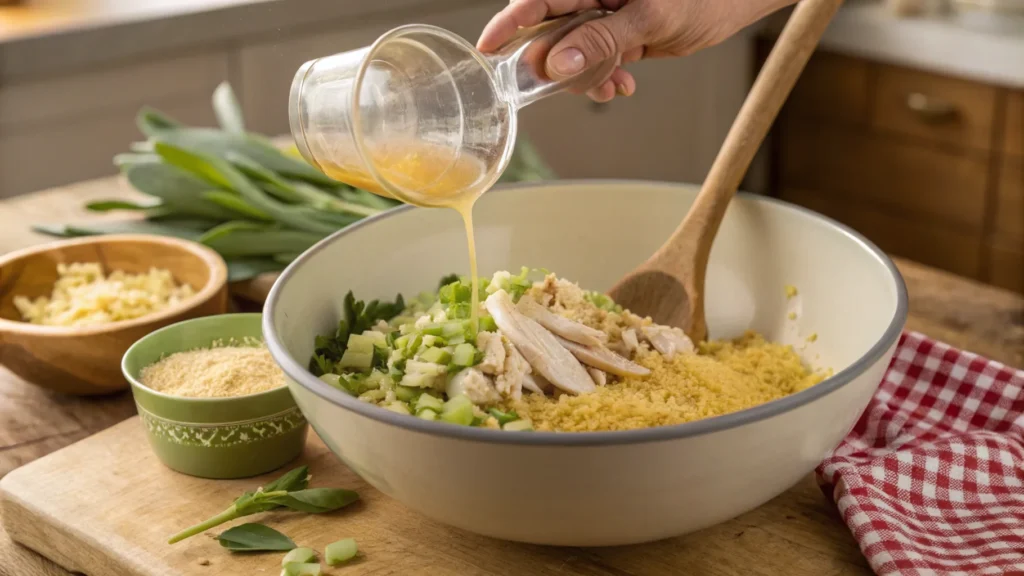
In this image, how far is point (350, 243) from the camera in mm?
1281

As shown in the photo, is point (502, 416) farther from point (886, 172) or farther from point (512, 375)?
point (886, 172)

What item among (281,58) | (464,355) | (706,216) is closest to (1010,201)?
(281,58)

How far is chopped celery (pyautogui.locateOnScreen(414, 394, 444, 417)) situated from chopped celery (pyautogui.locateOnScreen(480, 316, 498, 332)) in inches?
5.0

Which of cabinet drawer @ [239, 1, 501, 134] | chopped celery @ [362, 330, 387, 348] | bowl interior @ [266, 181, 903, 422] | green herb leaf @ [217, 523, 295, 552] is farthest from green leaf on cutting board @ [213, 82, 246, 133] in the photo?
green herb leaf @ [217, 523, 295, 552]

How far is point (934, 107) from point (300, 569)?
289 cm

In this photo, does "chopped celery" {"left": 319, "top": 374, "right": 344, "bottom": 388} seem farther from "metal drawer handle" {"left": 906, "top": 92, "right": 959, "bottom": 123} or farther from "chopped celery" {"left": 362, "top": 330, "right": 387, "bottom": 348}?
"metal drawer handle" {"left": 906, "top": 92, "right": 959, "bottom": 123}

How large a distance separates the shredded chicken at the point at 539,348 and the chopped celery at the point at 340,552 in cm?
25

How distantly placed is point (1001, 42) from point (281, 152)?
2244mm

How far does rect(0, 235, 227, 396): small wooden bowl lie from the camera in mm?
1280

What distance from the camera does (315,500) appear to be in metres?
1.07

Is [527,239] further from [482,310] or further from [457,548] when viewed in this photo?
[457,548]

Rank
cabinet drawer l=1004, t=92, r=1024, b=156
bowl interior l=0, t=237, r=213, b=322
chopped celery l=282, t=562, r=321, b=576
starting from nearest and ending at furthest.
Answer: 1. chopped celery l=282, t=562, r=321, b=576
2. bowl interior l=0, t=237, r=213, b=322
3. cabinet drawer l=1004, t=92, r=1024, b=156

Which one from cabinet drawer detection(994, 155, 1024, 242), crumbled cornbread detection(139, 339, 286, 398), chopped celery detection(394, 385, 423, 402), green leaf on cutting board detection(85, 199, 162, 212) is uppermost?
green leaf on cutting board detection(85, 199, 162, 212)

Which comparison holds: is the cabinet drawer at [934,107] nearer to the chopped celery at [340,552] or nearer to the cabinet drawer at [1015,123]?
the cabinet drawer at [1015,123]
